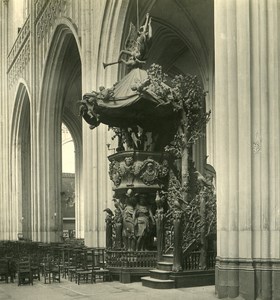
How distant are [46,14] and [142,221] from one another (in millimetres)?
16072

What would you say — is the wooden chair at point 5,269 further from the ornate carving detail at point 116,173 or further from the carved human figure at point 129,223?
the ornate carving detail at point 116,173

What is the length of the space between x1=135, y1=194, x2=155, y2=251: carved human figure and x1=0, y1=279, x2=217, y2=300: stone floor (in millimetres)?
1079

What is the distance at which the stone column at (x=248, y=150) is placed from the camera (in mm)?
10766

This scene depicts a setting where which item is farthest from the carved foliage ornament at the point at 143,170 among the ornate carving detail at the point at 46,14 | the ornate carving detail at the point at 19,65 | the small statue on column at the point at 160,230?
the ornate carving detail at the point at 19,65

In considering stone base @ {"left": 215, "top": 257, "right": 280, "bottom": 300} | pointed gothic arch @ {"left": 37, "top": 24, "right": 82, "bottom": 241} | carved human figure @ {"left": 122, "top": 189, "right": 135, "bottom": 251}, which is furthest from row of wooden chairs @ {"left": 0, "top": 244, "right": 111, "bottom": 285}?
pointed gothic arch @ {"left": 37, "top": 24, "right": 82, "bottom": 241}

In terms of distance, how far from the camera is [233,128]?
36.6 ft

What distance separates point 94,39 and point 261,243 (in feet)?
38.4

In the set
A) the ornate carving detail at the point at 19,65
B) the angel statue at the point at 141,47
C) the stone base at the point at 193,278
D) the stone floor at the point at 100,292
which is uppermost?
the ornate carving detail at the point at 19,65

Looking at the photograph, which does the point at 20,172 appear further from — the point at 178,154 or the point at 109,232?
the point at 178,154

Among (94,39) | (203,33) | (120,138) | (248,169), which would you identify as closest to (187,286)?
(248,169)

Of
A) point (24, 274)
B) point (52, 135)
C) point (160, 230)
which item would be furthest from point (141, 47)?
point (52, 135)

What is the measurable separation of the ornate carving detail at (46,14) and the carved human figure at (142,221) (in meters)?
12.5

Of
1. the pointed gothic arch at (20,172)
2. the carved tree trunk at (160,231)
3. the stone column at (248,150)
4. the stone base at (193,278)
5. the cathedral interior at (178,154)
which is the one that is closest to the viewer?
the stone column at (248,150)

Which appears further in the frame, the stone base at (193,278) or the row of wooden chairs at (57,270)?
the row of wooden chairs at (57,270)
